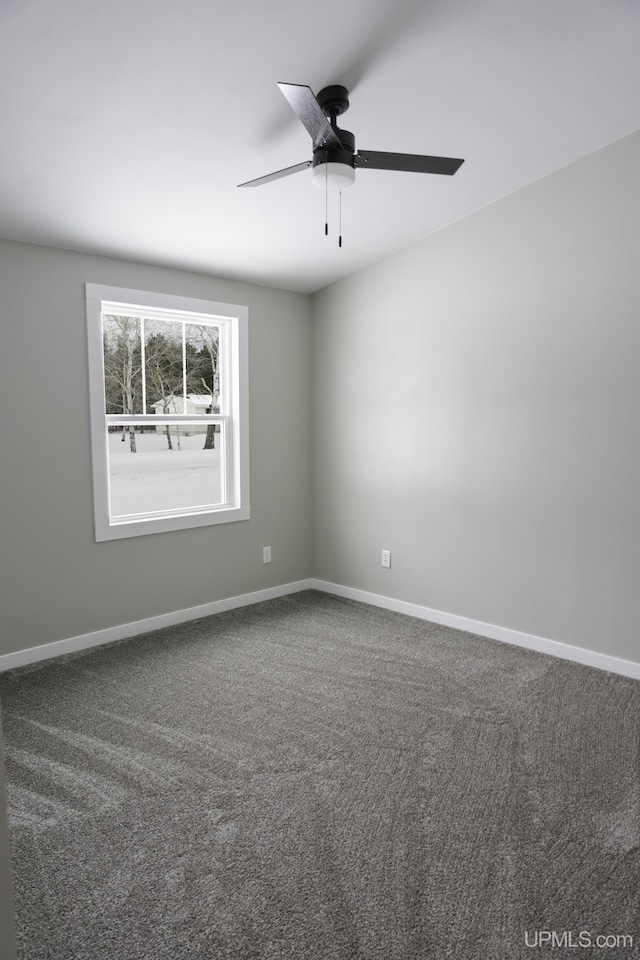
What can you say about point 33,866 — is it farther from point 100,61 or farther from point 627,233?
point 627,233

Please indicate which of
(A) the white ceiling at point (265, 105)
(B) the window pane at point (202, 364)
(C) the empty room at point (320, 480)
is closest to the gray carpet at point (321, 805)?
(C) the empty room at point (320, 480)

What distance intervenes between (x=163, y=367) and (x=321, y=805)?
2.85 metres

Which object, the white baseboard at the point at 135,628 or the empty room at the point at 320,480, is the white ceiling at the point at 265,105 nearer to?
the empty room at the point at 320,480

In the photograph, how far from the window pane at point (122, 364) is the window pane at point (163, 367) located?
0.22 feet

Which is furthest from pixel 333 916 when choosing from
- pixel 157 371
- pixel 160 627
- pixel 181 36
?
pixel 157 371

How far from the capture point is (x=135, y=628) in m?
3.79

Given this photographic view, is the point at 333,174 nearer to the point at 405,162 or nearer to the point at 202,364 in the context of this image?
the point at 405,162

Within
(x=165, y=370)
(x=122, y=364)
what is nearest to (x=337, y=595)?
(x=165, y=370)

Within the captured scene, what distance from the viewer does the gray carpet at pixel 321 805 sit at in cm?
163

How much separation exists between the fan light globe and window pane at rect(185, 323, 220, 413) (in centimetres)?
205

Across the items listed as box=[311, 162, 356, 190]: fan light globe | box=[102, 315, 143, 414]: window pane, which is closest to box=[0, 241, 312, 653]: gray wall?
box=[102, 315, 143, 414]: window pane

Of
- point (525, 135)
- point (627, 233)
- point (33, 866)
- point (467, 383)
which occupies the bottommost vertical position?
point (33, 866)

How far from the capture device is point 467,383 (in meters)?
3.79

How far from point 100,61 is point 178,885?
8.80 ft
